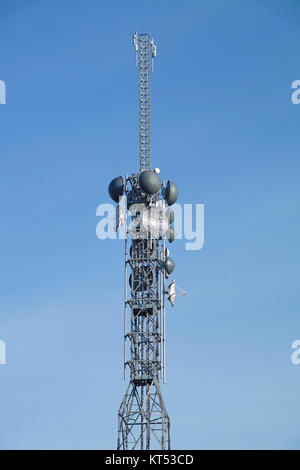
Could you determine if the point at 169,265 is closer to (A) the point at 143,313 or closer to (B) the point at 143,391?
(A) the point at 143,313

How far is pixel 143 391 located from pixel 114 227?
22730 millimetres

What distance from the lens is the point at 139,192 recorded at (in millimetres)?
141125
